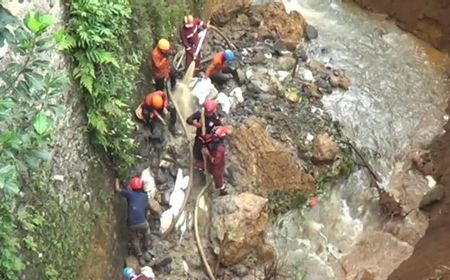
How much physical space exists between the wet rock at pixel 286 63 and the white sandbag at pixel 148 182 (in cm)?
419

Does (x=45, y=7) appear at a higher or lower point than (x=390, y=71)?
higher

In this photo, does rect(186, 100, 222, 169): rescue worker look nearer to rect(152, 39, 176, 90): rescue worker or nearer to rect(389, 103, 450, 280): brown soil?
rect(152, 39, 176, 90): rescue worker

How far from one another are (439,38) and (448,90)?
1.46 m

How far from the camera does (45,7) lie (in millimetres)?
8023

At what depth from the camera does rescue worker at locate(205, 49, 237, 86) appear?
12.0 meters

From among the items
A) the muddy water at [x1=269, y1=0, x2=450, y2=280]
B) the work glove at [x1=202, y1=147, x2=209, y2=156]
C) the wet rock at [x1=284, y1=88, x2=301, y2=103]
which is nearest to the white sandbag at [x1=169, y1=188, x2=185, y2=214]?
the work glove at [x1=202, y1=147, x2=209, y2=156]

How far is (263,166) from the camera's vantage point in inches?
452

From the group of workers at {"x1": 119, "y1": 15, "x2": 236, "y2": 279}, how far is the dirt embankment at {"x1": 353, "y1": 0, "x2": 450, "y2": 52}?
5749 mm

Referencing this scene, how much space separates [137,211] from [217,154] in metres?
1.65

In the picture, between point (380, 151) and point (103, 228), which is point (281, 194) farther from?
point (103, 228)

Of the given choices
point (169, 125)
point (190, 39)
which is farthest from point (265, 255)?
point (190, 39)

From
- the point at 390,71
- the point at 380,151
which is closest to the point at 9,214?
Answer: the point at 380,151

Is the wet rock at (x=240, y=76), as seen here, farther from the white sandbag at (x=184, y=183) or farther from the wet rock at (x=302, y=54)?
the white sandbag at (x=184, y=183)

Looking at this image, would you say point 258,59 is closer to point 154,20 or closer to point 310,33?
point 310,33
